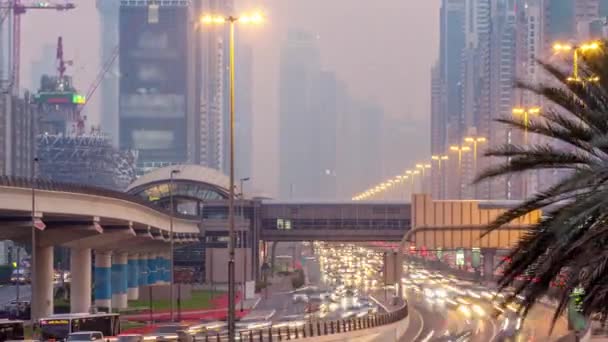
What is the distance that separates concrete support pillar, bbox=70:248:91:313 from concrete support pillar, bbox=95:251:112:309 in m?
6.90

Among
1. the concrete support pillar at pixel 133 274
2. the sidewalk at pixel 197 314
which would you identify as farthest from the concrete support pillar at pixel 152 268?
the sidewalk at pixel 197 314

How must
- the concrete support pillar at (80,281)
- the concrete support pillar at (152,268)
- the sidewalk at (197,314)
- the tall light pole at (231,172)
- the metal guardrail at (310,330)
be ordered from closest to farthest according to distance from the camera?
the tall light pole at (231,172), the metal guardrail at (310,330), the concrete support pillar at (80,281), the sidewalk at (197,314), the concrete support pillar at (152,268)

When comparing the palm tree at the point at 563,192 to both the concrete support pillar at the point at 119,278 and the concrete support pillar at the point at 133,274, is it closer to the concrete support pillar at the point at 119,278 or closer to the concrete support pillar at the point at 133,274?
the concrete support pillar at the point at 119,278

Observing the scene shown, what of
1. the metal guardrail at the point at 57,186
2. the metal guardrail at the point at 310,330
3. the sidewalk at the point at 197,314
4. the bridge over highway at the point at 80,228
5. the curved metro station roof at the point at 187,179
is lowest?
the sidewalk at the point at 197,314

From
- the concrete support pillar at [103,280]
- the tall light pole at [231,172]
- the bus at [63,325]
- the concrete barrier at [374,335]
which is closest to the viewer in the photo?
the tall light pole at [231,172]

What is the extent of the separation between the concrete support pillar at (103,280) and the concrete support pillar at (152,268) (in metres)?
43.8

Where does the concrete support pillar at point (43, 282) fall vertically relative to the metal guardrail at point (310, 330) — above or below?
above

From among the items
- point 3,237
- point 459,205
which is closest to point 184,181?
point 3,237

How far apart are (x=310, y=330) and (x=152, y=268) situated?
89.3 meters

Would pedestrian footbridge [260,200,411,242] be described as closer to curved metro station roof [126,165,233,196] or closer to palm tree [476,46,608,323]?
curved metro station roof [126,165,233,196]

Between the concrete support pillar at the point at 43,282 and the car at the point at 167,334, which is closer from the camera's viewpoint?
the car at the point at 167,334

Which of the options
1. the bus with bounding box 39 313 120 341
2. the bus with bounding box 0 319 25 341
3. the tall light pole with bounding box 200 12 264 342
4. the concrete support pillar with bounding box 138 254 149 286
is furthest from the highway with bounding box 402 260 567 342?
the concrete support pillar with bounding box 138 254 149 286

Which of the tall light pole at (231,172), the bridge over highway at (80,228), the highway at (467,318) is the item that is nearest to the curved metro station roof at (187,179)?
the highway at (467,318)

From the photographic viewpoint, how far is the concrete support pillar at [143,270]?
13988cm
